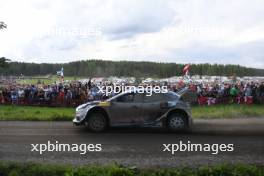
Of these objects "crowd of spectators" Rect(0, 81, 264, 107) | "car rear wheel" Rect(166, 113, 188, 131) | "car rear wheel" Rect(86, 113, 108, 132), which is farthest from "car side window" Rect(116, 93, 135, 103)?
"crowd of spectators" Rect(0, 81, 264, 107)

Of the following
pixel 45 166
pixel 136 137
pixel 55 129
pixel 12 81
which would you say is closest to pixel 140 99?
pixel 136 137

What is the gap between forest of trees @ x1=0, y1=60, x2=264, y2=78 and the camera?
41528 millimetres

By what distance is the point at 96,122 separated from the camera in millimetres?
14578

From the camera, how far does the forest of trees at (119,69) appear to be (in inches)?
1635

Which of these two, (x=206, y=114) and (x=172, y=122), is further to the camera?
(x=206, y=114)

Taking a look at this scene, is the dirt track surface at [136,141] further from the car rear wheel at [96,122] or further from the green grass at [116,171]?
the green grass at [116,171]

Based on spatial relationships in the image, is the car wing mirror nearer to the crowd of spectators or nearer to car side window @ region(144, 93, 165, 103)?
car side window @ region(144, 93, 165, 103)

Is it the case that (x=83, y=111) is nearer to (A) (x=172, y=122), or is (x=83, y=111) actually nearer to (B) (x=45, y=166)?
(A) (x=172, y=122)

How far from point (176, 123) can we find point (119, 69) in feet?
173

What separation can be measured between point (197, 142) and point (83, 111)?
164 inches

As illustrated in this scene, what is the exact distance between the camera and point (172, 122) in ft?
48.1

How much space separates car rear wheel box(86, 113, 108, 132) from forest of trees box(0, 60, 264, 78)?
611cm

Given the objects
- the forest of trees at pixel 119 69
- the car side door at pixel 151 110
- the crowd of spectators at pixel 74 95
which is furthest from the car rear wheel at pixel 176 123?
the crowd of spectators at pixel 74 95

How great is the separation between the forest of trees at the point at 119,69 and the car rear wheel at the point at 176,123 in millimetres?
7141
